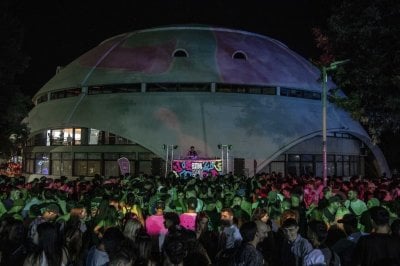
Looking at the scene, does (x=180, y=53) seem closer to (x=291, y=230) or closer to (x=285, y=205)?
(x=285, y=205)

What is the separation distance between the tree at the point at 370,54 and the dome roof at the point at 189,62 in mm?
16689

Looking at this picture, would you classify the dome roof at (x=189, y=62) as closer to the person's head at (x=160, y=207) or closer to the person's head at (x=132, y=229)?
the person's head at (x=160, y=207)

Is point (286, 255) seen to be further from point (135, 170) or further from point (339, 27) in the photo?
point (135, 170)

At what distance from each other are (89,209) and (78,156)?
2452 centimetres

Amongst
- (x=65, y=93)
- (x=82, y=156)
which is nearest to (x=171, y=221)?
(x=82, y=156)

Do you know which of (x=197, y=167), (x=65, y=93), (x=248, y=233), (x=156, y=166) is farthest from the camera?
(x=65, y=93)

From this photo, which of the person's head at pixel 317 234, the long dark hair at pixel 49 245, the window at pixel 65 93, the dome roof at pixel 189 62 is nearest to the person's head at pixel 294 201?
the person's head at pixel 317 234

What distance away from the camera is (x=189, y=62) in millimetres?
33312

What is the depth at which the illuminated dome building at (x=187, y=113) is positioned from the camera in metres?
30.6

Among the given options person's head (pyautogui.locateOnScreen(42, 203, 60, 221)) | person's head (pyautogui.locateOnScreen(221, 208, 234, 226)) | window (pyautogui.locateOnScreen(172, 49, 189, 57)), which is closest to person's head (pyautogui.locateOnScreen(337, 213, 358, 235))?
person's head (pyautogui.locateOnScreen(221, 208, 234, 226))

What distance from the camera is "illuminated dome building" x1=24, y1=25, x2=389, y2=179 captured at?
3056cm

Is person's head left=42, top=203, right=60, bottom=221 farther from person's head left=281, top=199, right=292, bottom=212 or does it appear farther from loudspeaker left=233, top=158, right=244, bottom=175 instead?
loudspeaker left=233, top=158, right=244, bottom=175

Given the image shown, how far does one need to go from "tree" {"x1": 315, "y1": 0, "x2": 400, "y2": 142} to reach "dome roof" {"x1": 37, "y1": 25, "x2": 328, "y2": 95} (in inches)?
657

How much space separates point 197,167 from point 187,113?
8.71 meters
